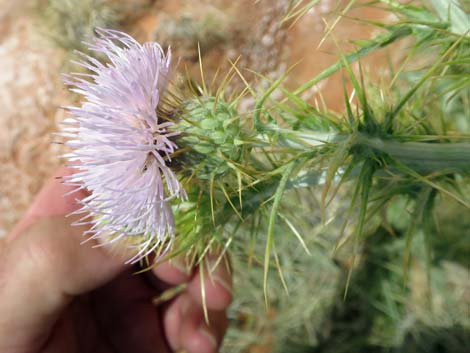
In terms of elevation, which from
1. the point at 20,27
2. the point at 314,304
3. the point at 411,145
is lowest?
the point at 314,304

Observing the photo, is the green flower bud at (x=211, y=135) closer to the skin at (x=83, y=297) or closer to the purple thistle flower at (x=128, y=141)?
the purple thistle flower at (x=128, y=141)

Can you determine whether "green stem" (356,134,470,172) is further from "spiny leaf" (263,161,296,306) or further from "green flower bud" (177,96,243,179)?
"green flower bud" (177,96,243,179)

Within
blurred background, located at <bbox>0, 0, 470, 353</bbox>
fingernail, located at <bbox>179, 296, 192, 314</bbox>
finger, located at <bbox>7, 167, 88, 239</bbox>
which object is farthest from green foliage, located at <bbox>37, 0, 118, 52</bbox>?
fingernail, located at <bbox>179, 296, 192, 314</bbox>

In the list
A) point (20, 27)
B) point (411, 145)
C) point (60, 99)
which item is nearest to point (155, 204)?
point (411, 145)

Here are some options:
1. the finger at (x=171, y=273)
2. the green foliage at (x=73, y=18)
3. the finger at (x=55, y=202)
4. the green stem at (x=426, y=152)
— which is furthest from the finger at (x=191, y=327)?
the green foliage at (x=73, y=18)

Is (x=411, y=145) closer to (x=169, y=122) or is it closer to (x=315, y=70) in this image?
(x=169, y=122)

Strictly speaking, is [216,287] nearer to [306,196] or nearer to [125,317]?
[125,317]

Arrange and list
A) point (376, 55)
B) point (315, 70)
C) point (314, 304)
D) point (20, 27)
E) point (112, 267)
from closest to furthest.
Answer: point (112, 267), point (314, 304), point (376, 55), point (315, 70), point (20, 27)
